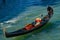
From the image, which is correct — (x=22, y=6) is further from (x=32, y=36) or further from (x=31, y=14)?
(x=32, y=36)

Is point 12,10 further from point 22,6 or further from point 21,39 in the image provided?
point 21,39

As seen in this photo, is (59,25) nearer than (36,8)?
Yes

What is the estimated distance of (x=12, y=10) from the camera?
1289cm

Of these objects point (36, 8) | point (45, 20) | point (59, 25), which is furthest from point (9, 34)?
point (36, 8)

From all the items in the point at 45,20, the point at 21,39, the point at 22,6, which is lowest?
the point at 21,39

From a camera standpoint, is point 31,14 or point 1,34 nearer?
point 1,34

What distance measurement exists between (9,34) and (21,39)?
71 centimetres

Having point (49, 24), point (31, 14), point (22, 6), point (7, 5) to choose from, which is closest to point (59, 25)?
point (49, 24)

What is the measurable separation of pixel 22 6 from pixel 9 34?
5509mm

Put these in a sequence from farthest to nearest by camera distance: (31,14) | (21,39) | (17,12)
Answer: (17,12) < (31,14) < (21,39)

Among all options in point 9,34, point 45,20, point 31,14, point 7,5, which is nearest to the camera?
point 9,34

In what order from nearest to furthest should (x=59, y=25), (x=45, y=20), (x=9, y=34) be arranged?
(x=9, y=34) < (x=45, y=20) < (x=59, y=25)

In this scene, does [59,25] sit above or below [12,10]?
below

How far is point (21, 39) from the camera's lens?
8.34 m
